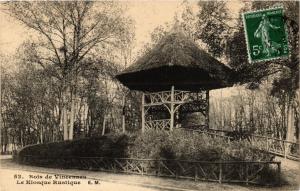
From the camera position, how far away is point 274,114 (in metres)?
49.3

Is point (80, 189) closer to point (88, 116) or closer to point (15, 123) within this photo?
point (15, 123)

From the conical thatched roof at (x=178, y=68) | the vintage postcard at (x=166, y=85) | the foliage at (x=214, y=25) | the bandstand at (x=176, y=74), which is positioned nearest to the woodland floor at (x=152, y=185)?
the vintage postcard at (x=166, y=85)

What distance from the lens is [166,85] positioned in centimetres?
2322

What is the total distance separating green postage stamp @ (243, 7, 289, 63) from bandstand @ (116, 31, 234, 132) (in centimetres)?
660

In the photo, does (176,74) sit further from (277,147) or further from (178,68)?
(277,147)

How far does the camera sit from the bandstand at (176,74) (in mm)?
21672

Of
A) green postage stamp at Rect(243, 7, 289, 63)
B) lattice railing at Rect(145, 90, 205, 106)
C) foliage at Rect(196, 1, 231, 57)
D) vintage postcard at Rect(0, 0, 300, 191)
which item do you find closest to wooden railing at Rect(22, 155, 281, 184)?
vintage postcard at Rect(0, 0, 300, 191)

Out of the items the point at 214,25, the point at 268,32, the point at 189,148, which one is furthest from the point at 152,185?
the point at 214,25

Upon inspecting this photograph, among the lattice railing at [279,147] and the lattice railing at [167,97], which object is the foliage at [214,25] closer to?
the lattice railing at [167,97]

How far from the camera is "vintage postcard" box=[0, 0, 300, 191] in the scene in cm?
1527

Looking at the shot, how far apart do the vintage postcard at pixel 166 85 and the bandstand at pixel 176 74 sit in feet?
0.21

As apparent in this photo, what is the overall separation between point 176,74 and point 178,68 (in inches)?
29.1

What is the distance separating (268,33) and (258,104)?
43560 mm

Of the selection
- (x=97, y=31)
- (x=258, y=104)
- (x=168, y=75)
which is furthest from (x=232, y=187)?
(x=258, y=104)
